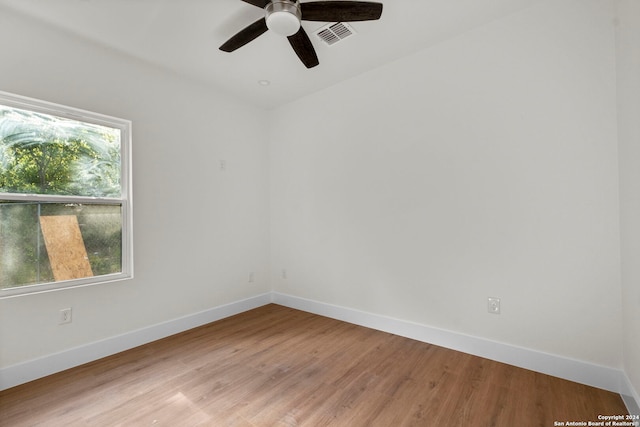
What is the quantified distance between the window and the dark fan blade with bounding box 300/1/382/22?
6.47 feet

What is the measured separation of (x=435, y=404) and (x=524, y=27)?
2.80 metres

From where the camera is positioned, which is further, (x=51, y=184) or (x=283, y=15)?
(x=51, y=184)

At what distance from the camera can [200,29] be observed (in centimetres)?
233

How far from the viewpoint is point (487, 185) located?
2367 mm

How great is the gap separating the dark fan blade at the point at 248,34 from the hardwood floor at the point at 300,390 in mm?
2515

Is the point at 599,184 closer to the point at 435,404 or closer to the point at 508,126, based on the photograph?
the point at 508,126

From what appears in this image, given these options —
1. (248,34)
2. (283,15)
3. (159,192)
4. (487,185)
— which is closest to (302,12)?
(283,15)

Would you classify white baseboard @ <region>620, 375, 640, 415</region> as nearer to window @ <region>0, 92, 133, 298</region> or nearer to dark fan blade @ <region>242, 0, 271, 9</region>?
dark fan blade @ <region>242, 0, 271, 9</region>

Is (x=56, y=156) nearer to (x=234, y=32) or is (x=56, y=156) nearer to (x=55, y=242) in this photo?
(x=55, y=242)

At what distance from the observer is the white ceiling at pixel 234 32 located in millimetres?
2090

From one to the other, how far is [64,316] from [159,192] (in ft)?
4.14

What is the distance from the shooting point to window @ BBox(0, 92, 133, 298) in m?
2.11

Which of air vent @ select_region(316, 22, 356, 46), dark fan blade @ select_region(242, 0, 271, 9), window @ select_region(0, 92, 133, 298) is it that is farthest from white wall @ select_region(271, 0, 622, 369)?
window @ select_region(0, 92, 133, 298)

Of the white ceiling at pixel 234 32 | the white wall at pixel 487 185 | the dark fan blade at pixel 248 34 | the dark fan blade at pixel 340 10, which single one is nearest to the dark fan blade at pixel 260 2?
the dark fan blade at pixel 248 34
